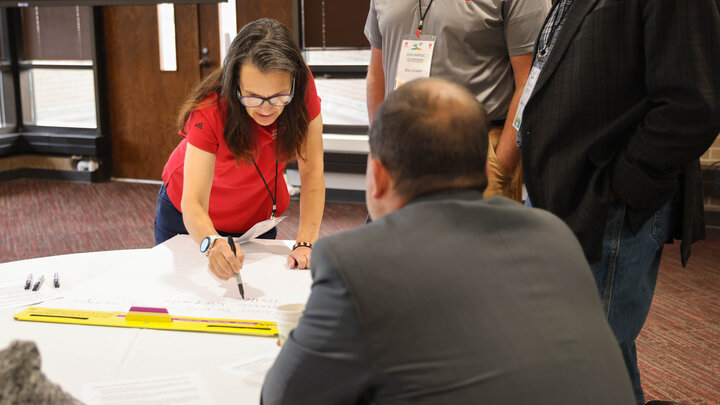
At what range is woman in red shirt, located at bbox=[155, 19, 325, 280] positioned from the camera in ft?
5.96

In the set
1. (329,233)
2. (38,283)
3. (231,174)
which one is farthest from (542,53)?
(329,233)

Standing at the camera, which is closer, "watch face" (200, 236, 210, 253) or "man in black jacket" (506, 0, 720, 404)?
"man in black jacket" (506, 0, 720, 404)

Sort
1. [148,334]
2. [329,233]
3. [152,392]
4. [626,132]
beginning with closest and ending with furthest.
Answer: [152,392] < [148,334] < [626,132] < [329,233]

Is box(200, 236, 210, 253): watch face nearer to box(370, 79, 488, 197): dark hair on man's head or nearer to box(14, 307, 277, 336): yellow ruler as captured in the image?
box(14, 307, 277, 336): yellow ruler

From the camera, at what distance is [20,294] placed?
166 cm

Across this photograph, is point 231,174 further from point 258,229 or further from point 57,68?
point 57,68

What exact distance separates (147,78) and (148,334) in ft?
16.7

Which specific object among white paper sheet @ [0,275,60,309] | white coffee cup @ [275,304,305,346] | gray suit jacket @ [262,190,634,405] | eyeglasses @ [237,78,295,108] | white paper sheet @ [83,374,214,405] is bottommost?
white paper sheet @ [0,275,60,309]

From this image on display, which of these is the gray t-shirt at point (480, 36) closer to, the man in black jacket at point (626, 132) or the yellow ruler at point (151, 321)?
the man in black jacket at point (626, 132)

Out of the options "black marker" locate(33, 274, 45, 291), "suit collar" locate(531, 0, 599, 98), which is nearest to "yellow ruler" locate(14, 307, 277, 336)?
"black marker" locate(33, 274, 45, 291)

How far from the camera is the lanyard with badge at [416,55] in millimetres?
2217

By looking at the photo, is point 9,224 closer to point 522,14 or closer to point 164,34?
point 164,34

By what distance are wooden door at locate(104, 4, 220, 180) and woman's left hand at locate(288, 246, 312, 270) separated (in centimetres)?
427

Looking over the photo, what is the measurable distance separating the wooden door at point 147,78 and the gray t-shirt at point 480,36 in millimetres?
3913
